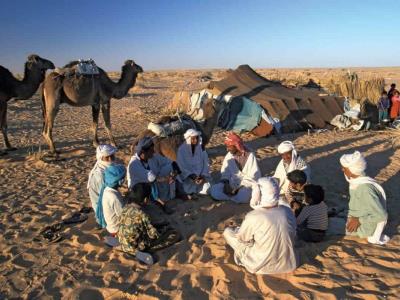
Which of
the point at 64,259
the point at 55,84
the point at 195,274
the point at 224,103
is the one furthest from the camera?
the point at 224,103

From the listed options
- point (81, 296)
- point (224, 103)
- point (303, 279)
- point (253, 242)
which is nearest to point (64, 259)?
point (81, 296)

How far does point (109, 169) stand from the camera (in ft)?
16.1

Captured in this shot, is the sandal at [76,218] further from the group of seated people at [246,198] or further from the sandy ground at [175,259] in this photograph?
the group of seated people at [246,198]

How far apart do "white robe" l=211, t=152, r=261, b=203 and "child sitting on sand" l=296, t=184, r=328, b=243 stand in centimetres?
156

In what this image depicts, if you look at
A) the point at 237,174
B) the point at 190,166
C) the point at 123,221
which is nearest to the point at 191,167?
the point at 190,166

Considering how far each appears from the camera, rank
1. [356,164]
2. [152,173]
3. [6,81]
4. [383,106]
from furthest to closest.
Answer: [383,106], [6,81], [152,173], [356,164]

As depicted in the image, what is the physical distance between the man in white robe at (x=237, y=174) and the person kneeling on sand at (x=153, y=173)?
75 centimetres

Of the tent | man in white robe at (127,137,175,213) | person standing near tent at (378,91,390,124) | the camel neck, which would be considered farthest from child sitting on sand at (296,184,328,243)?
person standing near tent at (378,91,390,124)

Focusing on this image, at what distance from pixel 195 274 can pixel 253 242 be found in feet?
2.43

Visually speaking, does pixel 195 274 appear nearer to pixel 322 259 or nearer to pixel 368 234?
pixel 322 259

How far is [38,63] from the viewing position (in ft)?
33.0

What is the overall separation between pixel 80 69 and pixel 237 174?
5.17 meters

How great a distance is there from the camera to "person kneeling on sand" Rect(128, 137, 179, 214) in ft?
19.6

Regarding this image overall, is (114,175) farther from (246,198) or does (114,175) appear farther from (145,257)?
(246,198)
